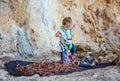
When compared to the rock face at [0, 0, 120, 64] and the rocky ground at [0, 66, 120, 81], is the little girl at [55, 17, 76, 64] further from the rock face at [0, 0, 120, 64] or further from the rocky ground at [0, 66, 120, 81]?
the rock face at [0, 0, 120, 64]

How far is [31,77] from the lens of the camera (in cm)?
545

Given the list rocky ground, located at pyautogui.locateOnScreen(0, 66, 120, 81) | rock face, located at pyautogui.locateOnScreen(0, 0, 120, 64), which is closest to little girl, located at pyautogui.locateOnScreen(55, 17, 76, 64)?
rocky ground, located at pyautogui.locateOnScreen(0, 66, 120, 81)

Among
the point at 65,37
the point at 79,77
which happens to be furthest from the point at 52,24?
the point at 79,77

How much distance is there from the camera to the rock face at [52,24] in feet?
24.2

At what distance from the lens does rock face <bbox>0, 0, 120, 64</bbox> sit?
739 cm

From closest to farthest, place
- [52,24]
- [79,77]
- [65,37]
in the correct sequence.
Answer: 1. [79,77]
2. [65,37]
3. [52,24]

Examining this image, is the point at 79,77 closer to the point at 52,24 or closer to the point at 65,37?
the point at 65,37

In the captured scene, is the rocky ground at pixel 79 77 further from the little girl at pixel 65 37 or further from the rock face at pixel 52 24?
the rock face at pixel 52 24

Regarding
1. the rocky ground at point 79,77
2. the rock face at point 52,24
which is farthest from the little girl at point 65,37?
the rock face at point 52,24

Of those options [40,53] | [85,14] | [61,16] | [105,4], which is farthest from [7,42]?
[105,4]

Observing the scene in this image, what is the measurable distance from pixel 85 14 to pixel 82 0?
353 millimetres

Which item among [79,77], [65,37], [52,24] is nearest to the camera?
[79,77]

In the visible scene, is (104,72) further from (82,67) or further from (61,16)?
(61,16)

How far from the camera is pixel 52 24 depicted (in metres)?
7.86
